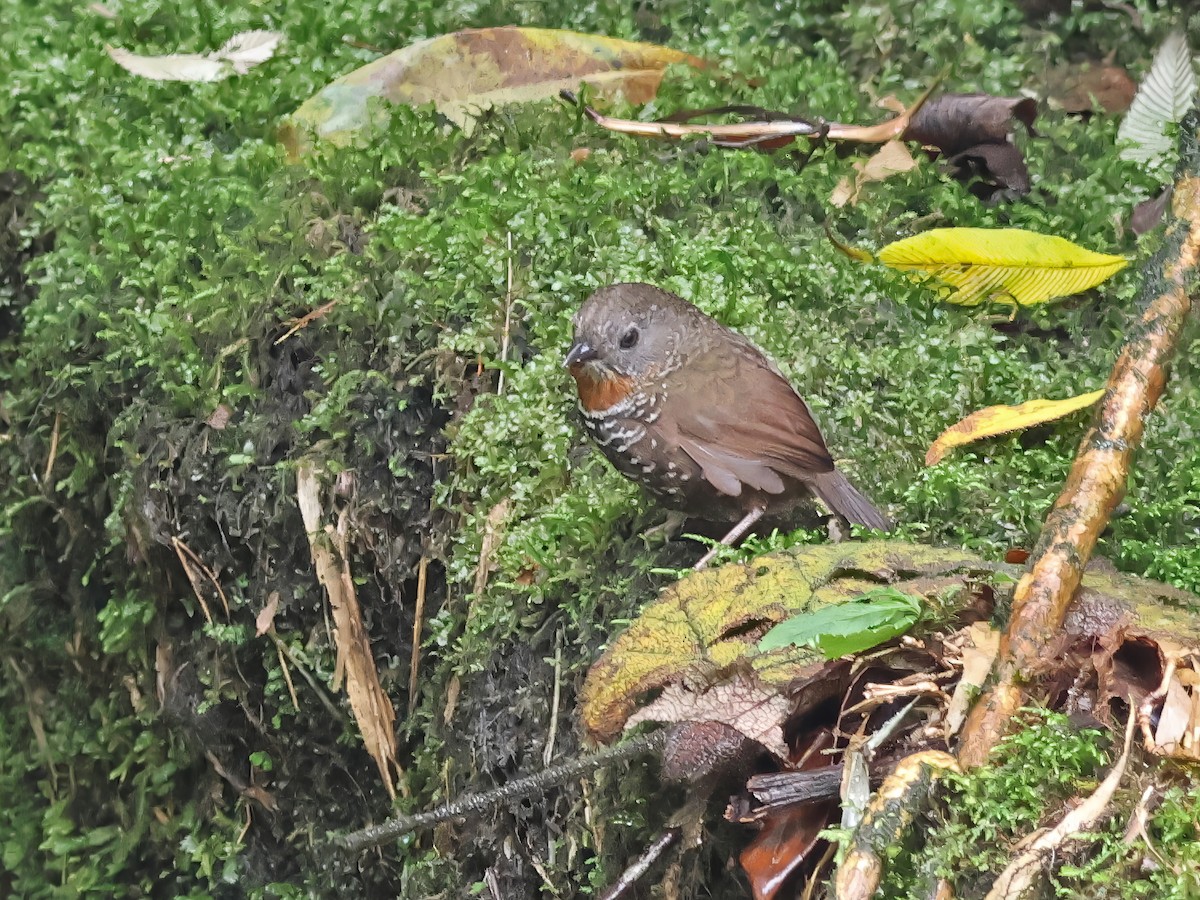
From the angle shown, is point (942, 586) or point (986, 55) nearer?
point (942, 586)

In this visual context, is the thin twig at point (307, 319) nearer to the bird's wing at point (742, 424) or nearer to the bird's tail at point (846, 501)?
the bird's wing at point (742, 424)

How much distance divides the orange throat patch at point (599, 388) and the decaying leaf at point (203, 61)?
6.21 ft

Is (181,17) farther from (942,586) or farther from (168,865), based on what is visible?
(942,586)

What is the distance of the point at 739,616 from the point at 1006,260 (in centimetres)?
134

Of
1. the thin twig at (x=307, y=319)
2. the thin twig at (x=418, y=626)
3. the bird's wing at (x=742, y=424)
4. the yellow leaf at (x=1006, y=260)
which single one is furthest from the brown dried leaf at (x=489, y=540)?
the yellow leaf at (x=1006, y=260)

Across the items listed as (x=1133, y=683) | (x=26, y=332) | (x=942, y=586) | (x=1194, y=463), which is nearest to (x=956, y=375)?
(x=1194, y=463)

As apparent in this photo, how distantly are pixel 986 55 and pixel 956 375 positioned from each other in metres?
1.45

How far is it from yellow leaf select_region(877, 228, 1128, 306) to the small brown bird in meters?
0.45

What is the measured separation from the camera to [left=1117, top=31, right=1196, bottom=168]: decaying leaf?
2865 millimetres

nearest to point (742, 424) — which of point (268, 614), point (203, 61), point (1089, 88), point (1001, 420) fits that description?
point (1001, 420)

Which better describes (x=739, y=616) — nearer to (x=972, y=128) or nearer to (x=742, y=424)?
(x=742, y=424)

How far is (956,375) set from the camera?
7.79 feet

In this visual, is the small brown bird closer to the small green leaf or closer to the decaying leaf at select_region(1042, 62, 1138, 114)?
the small green leaf

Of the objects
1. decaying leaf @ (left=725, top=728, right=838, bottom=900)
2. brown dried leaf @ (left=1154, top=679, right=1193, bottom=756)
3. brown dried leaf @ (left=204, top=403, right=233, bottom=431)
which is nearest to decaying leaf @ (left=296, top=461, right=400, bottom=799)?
brown dried leaf @ (left=204, top=403, right=233, bottom=431)
